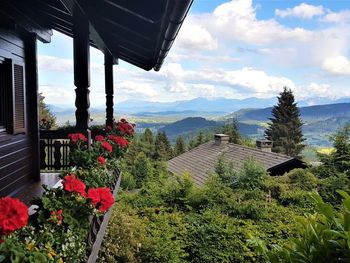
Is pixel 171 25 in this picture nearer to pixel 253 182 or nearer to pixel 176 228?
pixel 176 228

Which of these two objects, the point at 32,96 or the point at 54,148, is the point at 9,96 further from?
the point at 54,148

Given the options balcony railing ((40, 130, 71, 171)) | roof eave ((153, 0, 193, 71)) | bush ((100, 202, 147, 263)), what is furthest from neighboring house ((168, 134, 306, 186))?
roof eave ((153, 0, 193, 71))

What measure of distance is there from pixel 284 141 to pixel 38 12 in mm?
36058

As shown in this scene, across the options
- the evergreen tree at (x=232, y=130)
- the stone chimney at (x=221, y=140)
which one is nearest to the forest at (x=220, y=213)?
the stone chimney at (x=221, y=140)

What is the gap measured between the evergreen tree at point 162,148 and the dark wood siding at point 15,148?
92.5 ft

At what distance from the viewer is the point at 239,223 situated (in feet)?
27.8

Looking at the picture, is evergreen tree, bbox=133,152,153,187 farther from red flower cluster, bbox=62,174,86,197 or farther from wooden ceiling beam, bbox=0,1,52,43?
red flower cluster, bbox=62,174,86,197

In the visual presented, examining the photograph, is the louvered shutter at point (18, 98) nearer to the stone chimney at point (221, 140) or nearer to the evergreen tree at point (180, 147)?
the stone chimney at point (221, 140)

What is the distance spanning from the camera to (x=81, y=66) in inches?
175

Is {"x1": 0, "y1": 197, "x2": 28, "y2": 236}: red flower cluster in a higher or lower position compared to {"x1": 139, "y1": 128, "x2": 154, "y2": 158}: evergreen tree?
higher

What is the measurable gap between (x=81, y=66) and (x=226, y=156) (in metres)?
12.9

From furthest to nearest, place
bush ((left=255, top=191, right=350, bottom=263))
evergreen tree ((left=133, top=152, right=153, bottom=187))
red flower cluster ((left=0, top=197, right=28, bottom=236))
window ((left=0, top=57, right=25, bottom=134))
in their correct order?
evergreen tree ((left=133, top=152, right=153, bottom=187)) → window ((left=0, top=57, right=25, bottom=134)) → bush ((left=255, top=191, right=350, bottom=263)) → red flower cluster ((left=0, top=197, right=28, bottom=236))

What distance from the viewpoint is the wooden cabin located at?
395 cm

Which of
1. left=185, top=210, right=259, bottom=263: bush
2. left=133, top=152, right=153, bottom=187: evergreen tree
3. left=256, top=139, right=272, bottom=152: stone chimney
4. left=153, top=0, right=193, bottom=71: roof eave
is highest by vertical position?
left=153, top=0, right=193, bottom=71: roof eave
